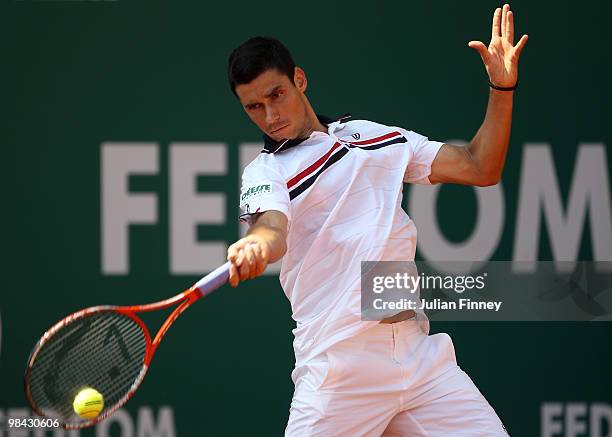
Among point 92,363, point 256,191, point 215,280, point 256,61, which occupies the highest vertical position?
point 256,61

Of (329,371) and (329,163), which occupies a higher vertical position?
(329,163)

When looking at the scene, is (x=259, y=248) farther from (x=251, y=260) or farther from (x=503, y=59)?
(x=503, y=59)

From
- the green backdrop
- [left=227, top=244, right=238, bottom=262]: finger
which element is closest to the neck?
[left=227, top=244, right=238, bottom=262]: finger

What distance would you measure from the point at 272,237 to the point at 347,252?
402 mm

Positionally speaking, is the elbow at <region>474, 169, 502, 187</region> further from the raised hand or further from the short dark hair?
the short dark hair

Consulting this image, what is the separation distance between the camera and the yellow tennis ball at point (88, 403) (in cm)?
326

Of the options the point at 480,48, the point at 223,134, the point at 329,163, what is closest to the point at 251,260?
the point at 329,163

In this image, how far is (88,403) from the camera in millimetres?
3299

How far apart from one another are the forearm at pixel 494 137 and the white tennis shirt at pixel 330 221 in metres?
0.27

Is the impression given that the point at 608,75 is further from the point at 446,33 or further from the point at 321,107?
the point at 321,107

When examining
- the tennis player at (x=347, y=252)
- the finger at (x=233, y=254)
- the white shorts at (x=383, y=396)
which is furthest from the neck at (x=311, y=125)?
the finger at (x=233, y=254)

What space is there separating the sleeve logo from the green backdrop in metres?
1.79

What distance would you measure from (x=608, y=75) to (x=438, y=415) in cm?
242

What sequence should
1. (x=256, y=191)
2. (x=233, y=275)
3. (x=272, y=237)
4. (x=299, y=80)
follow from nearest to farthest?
(x=233, y=275) → (x=272, y=237) → (x=256, y=191) → (x=299, y=80)
